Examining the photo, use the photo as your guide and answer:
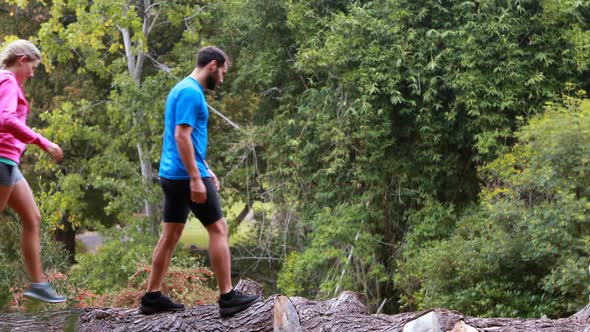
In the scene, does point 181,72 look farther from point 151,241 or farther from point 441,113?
point 441,113

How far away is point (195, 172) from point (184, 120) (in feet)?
1.10

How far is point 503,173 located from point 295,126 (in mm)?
4702

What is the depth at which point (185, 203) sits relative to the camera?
535 centimetres

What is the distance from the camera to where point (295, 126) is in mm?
14852

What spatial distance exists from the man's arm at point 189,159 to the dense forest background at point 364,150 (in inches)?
175

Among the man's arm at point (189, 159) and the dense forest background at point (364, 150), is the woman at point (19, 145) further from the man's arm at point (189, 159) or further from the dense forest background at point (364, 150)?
the dense forest background at point (364, 150)

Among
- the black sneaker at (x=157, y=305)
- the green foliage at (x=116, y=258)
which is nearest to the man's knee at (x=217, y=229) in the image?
the black sneaker at (x=157, y=305)

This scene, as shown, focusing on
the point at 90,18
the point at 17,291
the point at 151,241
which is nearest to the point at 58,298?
the point at 17,291

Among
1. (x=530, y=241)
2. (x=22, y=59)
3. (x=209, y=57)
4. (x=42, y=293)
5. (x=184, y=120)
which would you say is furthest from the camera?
(x=530, y=241)

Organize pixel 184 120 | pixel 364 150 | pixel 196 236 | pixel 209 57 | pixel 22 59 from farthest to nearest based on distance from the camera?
1. pixel 196 236
2. pixel 364 150
3. pixel 22 59
4. pixel 209 57
5. pixel 184 120

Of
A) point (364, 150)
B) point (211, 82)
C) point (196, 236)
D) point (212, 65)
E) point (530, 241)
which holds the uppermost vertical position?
point (212, 65)

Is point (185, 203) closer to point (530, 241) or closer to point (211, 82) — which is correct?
point (211, 82)

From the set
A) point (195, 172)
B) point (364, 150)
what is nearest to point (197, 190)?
point (195, 172)

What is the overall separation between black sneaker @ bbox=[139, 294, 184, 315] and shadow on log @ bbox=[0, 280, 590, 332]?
0.19ft
